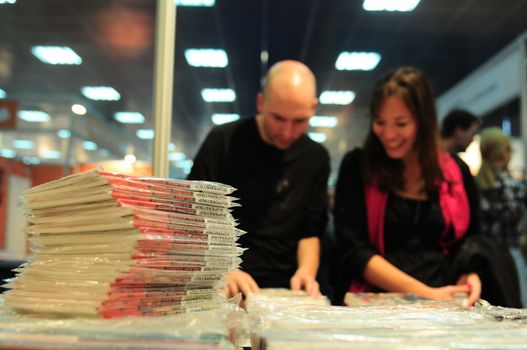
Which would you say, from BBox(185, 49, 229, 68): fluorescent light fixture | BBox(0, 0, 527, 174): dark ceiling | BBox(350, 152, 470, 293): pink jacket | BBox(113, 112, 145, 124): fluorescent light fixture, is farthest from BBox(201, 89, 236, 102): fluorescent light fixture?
BBox(350, 152, 470, 293): pink jacket

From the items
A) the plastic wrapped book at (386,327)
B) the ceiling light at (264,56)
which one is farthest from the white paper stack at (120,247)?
the ceiling light at (264,56)

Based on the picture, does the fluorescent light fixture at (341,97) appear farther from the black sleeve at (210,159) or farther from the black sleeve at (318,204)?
the black sleeve at (210,159)

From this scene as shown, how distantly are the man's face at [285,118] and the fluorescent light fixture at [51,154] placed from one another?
17.5 feet

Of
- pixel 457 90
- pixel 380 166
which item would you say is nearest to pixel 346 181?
pixel 380 166

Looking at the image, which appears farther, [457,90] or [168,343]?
[457,90]

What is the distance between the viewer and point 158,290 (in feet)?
2.32

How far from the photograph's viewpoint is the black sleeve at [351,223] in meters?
1.48

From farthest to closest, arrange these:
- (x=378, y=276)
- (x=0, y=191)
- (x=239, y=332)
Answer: (x=0, y=191) → (x=378, y=276) → (x=239, y=332)

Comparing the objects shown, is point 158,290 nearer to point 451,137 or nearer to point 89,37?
point 451,137

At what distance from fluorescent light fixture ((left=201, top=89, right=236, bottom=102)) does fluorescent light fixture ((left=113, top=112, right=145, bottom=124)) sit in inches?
66.8

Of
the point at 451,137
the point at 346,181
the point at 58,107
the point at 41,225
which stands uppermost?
the point at 58,107

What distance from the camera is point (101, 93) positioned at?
8.06 metres

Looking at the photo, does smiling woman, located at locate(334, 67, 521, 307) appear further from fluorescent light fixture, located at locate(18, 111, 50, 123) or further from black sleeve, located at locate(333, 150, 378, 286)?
fluorescent light fixture, located at locate(18, 111, 50, 123)

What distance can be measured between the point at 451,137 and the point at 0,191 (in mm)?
3717
